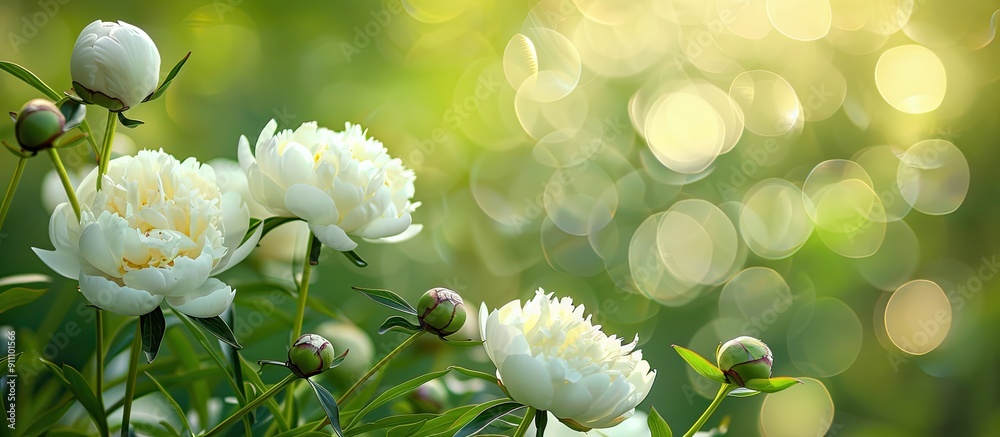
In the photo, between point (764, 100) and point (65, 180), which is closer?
point (65, 180)

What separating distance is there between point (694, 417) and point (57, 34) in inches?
31.5

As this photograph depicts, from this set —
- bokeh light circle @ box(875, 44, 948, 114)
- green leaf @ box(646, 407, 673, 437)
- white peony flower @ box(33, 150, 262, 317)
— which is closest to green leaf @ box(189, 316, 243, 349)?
white peony flower @ box(33, 150, 262, 317)

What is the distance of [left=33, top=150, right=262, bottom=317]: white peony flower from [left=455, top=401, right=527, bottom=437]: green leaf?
0.08m

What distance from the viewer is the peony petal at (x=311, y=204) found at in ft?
0.83

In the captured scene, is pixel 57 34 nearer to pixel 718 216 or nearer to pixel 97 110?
pixel 97 110

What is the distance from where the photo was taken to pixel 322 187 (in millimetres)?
261

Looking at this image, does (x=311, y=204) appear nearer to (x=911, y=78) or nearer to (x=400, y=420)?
(x=400, y=420)

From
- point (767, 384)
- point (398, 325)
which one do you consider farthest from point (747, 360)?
point (398, 325)

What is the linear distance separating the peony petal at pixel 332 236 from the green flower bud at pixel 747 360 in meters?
0.14

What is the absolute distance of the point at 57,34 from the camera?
0.70m

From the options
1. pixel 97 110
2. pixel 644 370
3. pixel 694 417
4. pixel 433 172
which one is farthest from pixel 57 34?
pixel 694 417

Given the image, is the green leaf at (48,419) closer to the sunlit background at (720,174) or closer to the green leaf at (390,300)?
the green leaf at (390,300)

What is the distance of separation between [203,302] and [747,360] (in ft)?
0.58

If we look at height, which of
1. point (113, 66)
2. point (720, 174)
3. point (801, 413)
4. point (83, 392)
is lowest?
point (801, 413)
